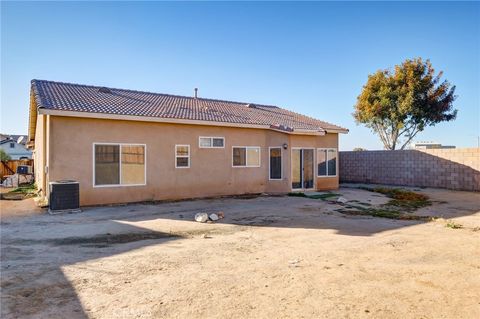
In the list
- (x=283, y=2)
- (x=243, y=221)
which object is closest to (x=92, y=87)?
(x=283, y=2)

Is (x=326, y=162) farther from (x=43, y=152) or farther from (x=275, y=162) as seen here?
(x=43, y=152)

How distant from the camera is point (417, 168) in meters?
19.5

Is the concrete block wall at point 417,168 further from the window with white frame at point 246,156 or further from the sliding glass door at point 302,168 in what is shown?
the window with white frame at point 246,156

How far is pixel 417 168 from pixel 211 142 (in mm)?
13108

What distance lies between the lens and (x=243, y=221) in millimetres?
9711

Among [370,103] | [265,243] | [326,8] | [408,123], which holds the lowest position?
[265,243]

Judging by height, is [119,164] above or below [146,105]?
below

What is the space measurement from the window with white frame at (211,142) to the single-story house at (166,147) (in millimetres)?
46

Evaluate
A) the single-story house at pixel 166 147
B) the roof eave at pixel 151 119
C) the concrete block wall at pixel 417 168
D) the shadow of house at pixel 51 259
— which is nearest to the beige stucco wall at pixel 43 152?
the single-story house at pixel 166 147

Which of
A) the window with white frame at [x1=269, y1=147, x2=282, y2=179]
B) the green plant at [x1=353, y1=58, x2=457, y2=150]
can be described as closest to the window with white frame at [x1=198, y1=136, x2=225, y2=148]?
the window with white frame at [x1=269, y1=147, x2=282, y2=179]

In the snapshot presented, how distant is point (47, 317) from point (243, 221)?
6.49 metres

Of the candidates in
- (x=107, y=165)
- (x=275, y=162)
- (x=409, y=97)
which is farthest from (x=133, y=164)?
(x=409, y=97)

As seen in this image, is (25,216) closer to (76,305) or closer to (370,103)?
(76,305)

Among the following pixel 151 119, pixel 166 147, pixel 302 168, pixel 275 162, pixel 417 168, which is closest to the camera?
pixel 151 119
